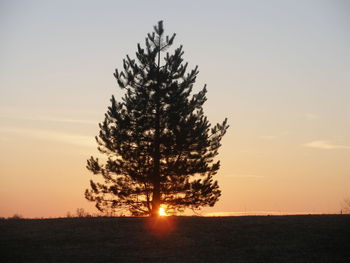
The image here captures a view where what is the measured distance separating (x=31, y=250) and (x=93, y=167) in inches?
576

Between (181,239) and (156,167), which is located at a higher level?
A: (156,167)

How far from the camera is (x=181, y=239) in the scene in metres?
20.6

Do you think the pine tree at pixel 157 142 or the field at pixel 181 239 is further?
the pine tree at pixel 157 142

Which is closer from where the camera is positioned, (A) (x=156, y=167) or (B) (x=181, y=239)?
(B) (x=181, y=239)

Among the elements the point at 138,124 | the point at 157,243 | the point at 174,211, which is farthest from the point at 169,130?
the point at 157,243

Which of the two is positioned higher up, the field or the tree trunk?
the tree trunk

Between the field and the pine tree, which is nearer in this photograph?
the field

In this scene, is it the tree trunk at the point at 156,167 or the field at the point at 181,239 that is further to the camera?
the tree trunk at the point at 156,167

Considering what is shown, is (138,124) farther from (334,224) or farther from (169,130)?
(334,224)

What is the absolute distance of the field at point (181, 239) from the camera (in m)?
18.1

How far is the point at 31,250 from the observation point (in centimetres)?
1955

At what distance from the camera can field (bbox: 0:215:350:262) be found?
59.4 ft

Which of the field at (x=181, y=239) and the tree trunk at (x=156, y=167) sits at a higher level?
the tree trunk at (x=156, y=167)

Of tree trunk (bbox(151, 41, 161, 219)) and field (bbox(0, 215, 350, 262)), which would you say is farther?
tree trunk (bbox(151, 41, 161, 219))
